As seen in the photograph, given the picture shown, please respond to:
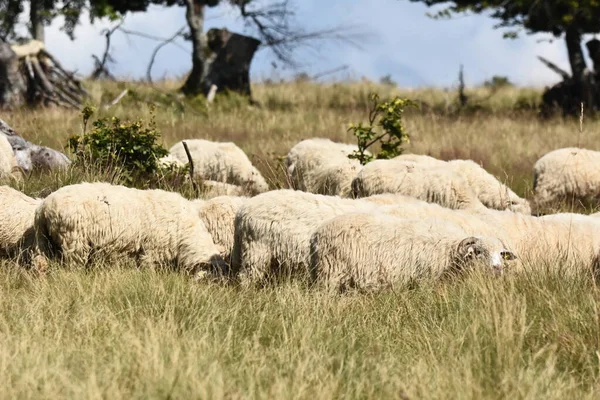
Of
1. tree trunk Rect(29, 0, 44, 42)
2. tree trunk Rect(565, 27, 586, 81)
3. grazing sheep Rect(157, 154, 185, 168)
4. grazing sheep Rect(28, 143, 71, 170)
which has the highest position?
tree trunk Rect(29, 0, 44, 42)

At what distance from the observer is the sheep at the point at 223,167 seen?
11.4 meters

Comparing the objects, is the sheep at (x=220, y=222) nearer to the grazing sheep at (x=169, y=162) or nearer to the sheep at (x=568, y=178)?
the grazing sheep at (x=169, y=162)

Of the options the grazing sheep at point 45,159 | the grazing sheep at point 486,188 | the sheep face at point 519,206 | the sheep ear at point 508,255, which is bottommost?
the sheep face at point 519,206

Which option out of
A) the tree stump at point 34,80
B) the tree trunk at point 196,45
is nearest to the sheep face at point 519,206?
the tree stump at point 34,80

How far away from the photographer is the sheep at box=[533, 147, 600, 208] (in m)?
11.3

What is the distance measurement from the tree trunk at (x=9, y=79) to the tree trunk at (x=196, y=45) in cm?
557

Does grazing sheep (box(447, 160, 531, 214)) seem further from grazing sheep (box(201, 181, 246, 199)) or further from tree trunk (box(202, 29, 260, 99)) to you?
tree trunk (box(202, 29, 260, 99))

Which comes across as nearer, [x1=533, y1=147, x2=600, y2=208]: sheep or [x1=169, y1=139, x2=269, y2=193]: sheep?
[x1=533, y1=147, x2=600, y2=208]: sheep

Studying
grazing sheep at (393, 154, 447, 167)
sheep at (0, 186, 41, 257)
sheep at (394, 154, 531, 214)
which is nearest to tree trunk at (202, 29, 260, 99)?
grazing sheep at (393, 154, 447, 167)

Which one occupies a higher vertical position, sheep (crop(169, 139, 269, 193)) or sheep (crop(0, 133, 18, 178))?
sheep (crop(0, 133, 18, 178))

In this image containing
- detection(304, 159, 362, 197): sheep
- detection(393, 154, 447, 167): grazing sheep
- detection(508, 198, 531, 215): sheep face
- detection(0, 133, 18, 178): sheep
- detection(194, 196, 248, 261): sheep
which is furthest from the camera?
detection(304, 159, 362, 197): sheep

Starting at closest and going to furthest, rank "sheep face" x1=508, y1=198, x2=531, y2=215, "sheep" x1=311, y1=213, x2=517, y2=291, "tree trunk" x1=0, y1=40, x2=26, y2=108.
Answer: "sheep" x1=311, y1=213, x2=517, y2=291 → "sheep face" x1=508, y1=198, x2=531, y2=215 → "tree trunk" x1=0, y1=40, x2=26, y2=108

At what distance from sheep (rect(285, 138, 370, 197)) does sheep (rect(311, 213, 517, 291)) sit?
138 inches

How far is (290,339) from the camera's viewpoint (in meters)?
5.11
